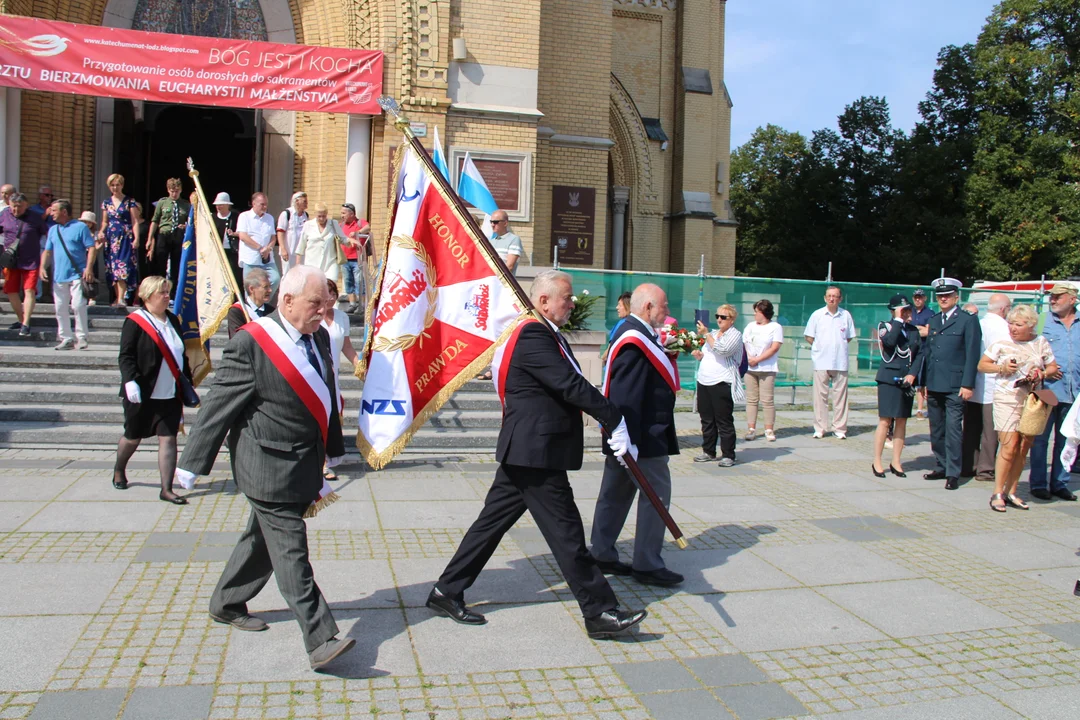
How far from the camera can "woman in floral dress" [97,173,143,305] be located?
12273 millimetres

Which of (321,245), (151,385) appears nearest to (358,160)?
(321,245)

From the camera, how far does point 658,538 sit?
5637 millimetres

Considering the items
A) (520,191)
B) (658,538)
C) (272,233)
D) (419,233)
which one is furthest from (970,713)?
(520,191)

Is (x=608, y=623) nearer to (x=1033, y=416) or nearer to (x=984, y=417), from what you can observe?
(x=1033, y=416)

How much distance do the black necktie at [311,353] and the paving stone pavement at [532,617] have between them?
4.47 feet

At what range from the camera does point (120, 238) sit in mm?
12273

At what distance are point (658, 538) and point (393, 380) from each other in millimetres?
1880

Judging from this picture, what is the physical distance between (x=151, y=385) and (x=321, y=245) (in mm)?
5032

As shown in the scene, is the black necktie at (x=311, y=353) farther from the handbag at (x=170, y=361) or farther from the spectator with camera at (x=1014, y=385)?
the spectator with camera at (x=1014, y=385)

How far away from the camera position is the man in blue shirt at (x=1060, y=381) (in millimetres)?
8516

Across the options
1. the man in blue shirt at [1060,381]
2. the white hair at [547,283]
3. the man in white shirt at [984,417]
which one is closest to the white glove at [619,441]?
the white hair at [547,283]

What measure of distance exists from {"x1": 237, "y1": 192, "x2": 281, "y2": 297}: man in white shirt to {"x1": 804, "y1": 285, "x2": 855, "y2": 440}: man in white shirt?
23.7 feet

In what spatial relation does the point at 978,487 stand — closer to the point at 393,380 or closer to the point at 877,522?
the point at 877,522

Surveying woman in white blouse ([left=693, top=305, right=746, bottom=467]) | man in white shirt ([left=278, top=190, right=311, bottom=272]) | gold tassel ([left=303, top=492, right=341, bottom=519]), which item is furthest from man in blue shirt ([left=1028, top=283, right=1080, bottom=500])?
man in white shirt ([left=278, top=190, right=311, bottom=272])
